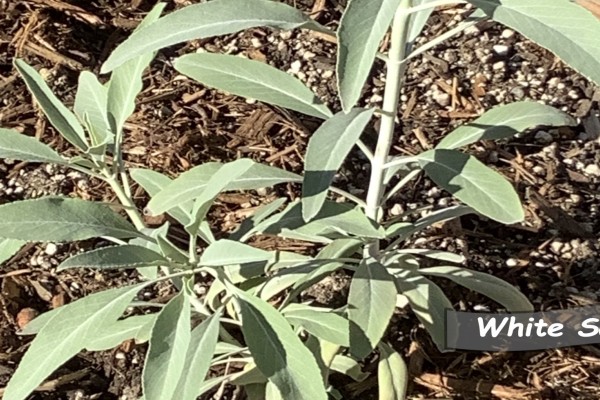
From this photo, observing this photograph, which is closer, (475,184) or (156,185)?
(475,184)

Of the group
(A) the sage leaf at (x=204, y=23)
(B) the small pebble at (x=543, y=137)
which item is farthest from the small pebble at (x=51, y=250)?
(B) the small pebble at (x=543, y=137)

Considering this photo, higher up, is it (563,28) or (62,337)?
(563,28)

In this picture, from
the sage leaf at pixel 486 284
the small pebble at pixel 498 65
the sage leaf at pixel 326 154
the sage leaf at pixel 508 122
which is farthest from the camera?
the small pebble at pixel 498 65

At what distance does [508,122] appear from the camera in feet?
5.32

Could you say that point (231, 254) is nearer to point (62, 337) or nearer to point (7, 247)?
point (62, 337)

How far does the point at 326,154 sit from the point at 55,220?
16.0 inches

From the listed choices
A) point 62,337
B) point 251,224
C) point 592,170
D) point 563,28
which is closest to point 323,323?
point 251,224

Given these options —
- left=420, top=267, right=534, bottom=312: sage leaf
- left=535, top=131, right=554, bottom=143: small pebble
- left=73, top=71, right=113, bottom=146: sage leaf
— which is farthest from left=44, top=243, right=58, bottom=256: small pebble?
left=535, top=131, right=554, bottom=143: small pebble

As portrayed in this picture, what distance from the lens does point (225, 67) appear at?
5.32 feet

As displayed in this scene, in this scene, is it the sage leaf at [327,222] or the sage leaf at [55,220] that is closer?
the sage leaf at [55,220]

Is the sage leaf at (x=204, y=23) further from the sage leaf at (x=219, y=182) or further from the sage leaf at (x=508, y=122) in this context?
the sage leaf at (x=508, y=122)

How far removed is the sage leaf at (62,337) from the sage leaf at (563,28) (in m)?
0.70

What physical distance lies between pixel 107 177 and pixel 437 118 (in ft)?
3.95

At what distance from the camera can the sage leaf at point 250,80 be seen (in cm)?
160
